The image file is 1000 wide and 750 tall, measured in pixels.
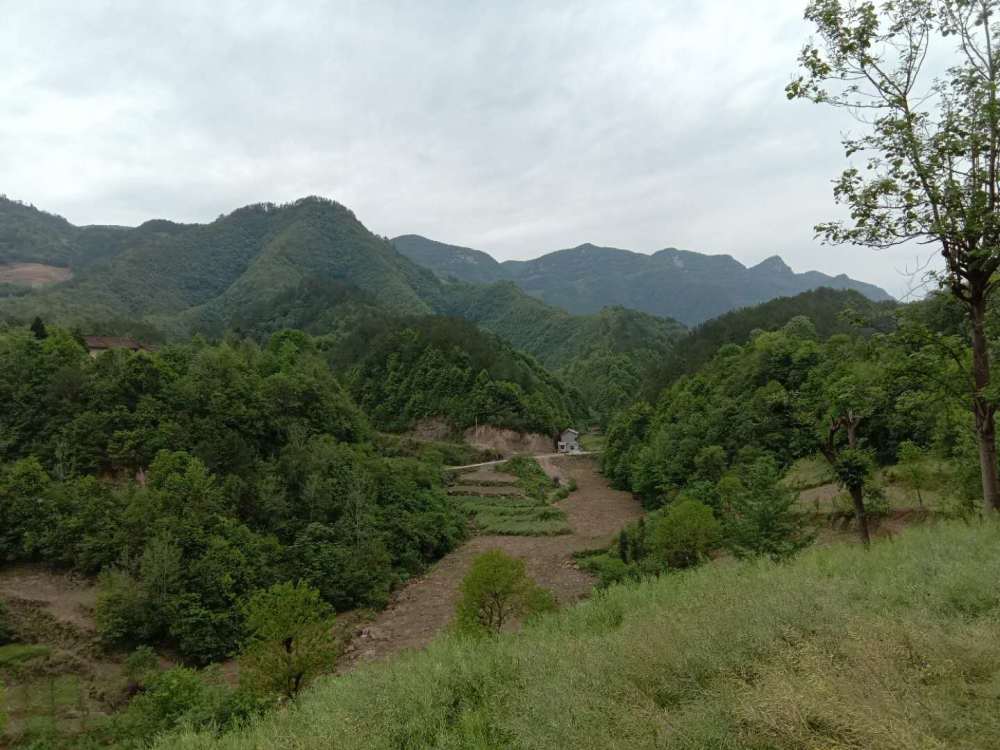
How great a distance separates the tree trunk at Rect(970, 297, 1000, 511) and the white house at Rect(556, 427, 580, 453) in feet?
213

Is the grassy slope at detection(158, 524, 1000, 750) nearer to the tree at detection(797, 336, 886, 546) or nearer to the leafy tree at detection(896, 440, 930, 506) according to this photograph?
the tree at detection(797, 336, 886, 546)

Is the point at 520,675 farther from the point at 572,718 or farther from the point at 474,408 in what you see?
the point at 474,408

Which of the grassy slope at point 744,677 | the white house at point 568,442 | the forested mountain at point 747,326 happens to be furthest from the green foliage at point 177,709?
the white house at point 568,442

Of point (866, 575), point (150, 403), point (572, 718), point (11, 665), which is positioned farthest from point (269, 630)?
point (150, 403)

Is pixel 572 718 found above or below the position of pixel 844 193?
below

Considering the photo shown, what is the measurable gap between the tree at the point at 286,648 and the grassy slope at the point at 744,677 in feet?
24.1

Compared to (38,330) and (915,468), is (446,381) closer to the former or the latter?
(38,330)

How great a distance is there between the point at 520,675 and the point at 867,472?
1174 centimetres

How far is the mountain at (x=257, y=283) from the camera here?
117 metres

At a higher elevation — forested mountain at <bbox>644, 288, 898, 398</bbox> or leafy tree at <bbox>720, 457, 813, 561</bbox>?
forested mountain at <bbox>644, 288, 898, 398</bbox>

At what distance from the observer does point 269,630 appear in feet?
A: 55.7

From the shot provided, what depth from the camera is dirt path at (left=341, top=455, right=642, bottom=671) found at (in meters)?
25.2

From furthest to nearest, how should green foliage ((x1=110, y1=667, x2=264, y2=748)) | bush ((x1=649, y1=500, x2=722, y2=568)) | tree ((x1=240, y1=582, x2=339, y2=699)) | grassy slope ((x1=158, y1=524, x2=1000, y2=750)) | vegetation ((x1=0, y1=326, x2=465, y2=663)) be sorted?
vegetation ((x1=0, y1=326, x2=465, y2=663)) → bush ((x1=649, y1=500, x2=722, y2=568)) → tree ((x1=240, y1=582, x2=339, y2=699)) → green foliage ((x1=110, y1=667, x2=264, y2=748)) → grassy slope ((x1=158, y1=524, x2=1000, y2=750))

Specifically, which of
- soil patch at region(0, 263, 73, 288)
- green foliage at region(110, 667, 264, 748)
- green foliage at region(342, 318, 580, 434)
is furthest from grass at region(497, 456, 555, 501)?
soil patch at region(0, 263, 73, 288)
